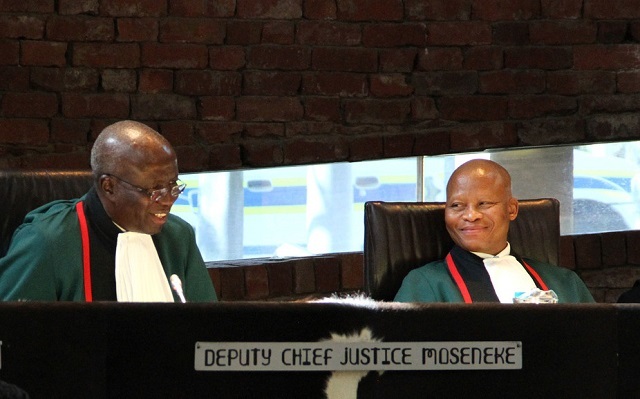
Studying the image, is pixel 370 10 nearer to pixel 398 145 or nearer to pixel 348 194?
pixel 398 145

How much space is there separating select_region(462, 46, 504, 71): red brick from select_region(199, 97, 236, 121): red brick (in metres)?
0.77

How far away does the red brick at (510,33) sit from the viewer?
11.5ft

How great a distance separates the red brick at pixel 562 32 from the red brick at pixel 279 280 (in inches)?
43.6

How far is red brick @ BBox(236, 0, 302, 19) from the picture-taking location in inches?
130

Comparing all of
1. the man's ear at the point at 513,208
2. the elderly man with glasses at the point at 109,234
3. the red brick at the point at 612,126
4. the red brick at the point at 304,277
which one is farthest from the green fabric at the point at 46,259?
the red brick at the point at 612,126

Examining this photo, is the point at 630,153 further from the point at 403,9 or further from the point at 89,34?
the point at 89,34

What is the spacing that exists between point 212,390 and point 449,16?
242cm

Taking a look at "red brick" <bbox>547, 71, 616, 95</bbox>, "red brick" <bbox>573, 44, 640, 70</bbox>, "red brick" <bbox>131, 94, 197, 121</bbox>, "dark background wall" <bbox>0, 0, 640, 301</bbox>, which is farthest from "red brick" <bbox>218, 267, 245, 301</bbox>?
"red brick" <bbox>573, 44, 640, 70</bbox>

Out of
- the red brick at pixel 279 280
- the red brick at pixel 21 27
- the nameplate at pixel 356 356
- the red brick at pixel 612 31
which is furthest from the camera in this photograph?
the red brick at pixel 612 31

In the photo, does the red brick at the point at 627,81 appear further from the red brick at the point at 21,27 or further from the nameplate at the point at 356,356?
the nameplate at the point at 356,356

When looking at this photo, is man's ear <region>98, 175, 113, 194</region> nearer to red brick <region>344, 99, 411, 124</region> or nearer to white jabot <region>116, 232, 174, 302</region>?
white jabot <region>116, 232, 174, 302</region>

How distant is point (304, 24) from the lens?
11.0ft

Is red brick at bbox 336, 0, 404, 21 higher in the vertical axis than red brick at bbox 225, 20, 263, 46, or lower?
higher

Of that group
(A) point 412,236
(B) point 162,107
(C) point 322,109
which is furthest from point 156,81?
(A) point 412,236
